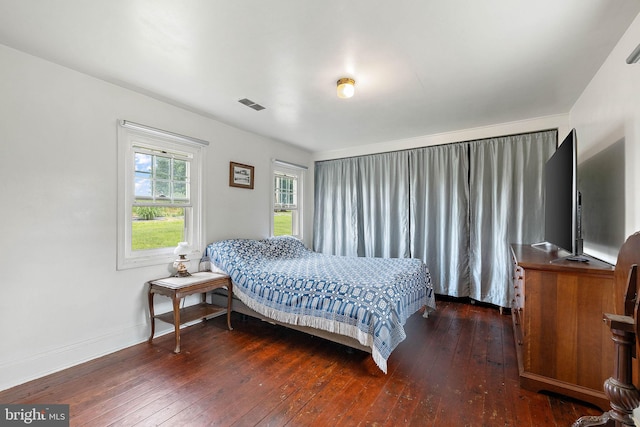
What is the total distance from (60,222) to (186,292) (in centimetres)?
115

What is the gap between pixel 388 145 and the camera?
14.7 ft

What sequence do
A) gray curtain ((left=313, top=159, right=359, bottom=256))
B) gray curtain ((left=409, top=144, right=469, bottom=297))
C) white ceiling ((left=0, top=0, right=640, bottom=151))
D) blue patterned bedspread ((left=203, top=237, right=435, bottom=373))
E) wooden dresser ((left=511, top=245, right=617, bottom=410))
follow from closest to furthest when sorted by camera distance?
white ceiling ((left=0, top=0, right=640, bottom=151)), wooden dresser ((left=511, top=245, right=617, bottom=410)), blue patterned bedspread ((left=203, top=237, right=435, bottom=373)), gray curtain ((left=409, top=144, right=469, bottom=297)), gray curtain ((left=313, top=159, right=359, bottom=256))

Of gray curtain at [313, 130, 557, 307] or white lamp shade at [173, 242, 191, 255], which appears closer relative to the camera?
white lamp shade at [173, 242, 191, 255]

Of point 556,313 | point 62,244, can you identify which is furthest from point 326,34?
point 62,244

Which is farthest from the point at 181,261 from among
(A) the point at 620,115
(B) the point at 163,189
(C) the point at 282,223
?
(A) the point at 620,115

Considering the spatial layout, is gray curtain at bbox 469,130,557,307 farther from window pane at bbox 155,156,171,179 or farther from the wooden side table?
window pane at bbox 155,156,171,179

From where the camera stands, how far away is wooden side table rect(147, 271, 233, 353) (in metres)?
2.55

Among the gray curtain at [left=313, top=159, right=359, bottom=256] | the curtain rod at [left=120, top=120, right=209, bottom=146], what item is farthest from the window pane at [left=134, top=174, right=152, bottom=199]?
the gray curtain at [left=313, top=159, right=359, bottom=256]

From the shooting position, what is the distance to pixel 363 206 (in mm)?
4699

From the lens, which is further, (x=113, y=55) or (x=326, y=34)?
(x=113, y=55)

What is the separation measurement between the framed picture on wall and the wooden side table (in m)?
1.27

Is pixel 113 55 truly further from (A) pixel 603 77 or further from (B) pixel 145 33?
(A) pixel 603 77

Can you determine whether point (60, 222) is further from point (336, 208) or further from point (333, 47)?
point (336, 208)

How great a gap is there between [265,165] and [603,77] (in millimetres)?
3741
